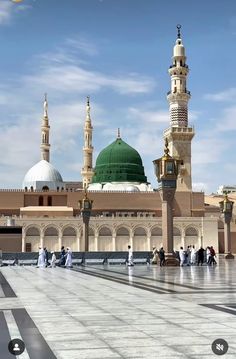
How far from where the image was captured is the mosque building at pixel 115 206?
47.2 metres

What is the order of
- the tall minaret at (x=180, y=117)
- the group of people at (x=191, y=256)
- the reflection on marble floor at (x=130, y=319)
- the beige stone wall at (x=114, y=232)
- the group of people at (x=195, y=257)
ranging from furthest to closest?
the tall minaret at (x=180, y=117) → the beige stone wall at (x=114, y=232) → the group of people at (x=195, y=257) → the group of people at (x=191, y=256) → the reflection on marble floor at (x=130, y=319)

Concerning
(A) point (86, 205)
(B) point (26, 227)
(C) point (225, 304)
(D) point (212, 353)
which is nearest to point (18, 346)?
(D) point (212, 353)

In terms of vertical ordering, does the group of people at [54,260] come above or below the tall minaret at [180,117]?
below

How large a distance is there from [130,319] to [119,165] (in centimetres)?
5661

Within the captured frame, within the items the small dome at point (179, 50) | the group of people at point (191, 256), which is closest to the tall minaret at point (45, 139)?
the small dome at point (179, 50)

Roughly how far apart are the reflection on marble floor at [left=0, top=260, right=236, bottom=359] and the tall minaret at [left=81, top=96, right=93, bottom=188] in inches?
2088

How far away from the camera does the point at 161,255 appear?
22609 millimetres

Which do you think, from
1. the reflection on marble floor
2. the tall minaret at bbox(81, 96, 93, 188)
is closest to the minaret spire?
the tall minaret at bbox(81, 96, 93, 188)

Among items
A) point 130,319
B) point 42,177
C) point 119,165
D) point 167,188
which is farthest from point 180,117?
point 130,319

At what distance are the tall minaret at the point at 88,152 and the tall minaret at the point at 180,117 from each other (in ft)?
41.7

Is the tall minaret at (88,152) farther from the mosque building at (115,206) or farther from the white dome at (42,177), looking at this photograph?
the white dome at (42,177)

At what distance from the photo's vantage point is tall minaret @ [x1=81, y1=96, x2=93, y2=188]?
64188 mm

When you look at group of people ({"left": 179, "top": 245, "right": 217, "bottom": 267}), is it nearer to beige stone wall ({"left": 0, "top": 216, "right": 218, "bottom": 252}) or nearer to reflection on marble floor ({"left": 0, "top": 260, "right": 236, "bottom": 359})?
reflection on marble floor ({"left": 0, "top": 260, "right": 236, "bottom": 359})

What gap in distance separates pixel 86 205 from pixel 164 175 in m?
12.1
